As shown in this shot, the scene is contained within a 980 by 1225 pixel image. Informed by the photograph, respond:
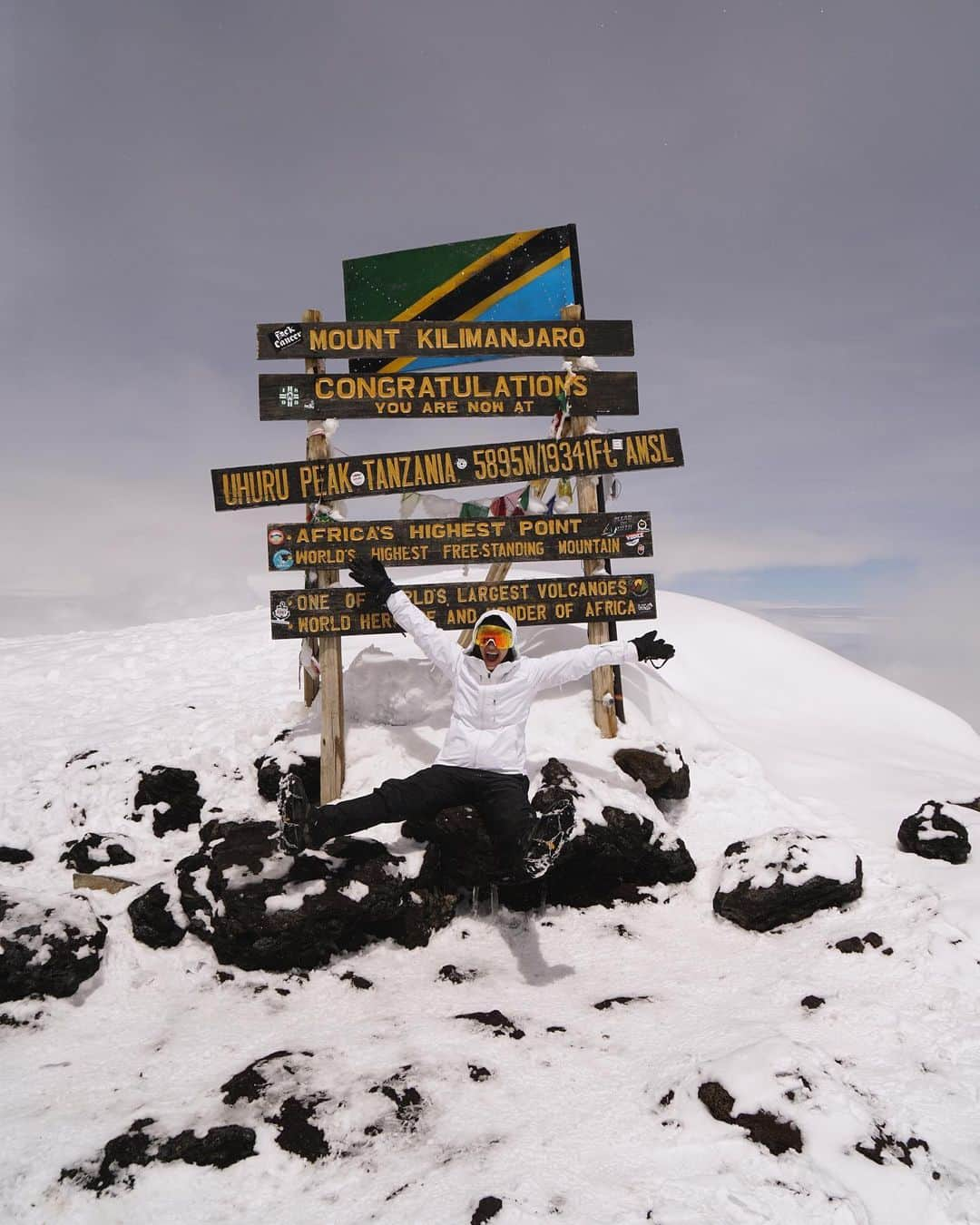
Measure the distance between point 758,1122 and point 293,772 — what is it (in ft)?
18.5

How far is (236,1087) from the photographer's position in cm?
391

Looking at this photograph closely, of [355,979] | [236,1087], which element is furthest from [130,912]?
[236,1087]

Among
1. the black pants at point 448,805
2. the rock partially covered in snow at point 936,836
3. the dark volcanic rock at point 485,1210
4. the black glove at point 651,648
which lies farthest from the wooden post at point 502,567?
the dark volcanic rock at point 485,1210

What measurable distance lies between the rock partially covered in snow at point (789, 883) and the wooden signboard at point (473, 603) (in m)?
2.96

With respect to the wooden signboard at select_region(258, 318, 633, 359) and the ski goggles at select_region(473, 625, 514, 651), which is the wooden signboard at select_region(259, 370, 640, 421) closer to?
the wooden signboard at select_region(258, 318, 633, 359)

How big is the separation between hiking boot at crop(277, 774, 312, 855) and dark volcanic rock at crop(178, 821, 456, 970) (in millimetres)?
364

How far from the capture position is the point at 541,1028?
454 centimetres

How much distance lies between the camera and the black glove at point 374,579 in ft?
23.8

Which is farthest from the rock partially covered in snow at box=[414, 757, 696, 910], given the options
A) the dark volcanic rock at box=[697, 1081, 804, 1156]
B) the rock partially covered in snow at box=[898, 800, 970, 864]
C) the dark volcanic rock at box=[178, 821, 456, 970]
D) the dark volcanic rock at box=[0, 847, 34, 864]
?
the dark volcanic rock at box=[0, 847, 34, 864]

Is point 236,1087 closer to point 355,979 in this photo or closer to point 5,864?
point 355,979

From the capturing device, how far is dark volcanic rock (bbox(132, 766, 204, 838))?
313 inches

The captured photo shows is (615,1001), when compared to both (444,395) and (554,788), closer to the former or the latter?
(554,788)

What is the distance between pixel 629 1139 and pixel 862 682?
14.2 meters

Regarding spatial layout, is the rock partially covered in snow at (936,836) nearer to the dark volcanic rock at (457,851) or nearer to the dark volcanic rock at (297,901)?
the dark volcanic rock at (457,851)
